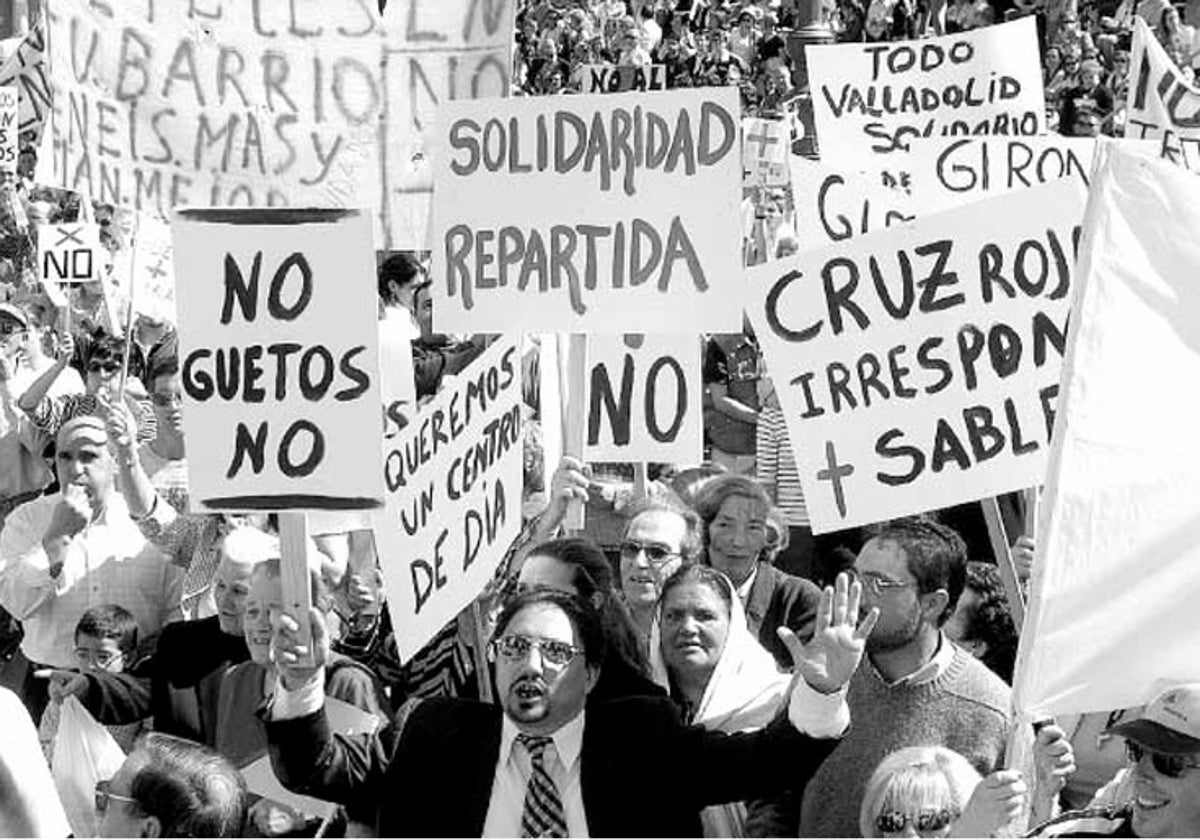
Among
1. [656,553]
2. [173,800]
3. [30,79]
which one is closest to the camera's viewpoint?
[173,800]

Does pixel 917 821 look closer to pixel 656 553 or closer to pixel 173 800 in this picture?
pixel 173 800

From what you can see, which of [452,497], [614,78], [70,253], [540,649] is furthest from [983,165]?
[614,78]

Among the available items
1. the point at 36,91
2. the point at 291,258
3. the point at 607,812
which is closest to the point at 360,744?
the point at 607,812

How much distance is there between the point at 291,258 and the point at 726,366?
5040mm

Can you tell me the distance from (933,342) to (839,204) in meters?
2.76

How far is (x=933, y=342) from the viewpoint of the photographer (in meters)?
6.61

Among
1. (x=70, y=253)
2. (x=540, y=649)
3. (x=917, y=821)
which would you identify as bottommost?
(x=70, y=253)

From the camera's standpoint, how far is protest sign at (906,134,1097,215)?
28.7ft

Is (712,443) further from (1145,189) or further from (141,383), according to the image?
(1145,189)

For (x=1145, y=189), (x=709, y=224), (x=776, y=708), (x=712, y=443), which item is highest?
(x=1145, y=189)

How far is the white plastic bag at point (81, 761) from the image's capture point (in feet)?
20.3

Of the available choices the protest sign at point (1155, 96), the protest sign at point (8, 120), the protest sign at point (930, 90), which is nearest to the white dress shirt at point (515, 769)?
the protest sign at point (1155, 96)

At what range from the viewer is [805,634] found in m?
6.94

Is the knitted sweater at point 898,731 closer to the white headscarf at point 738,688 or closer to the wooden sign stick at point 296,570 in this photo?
the white headscarf at point 738,688
